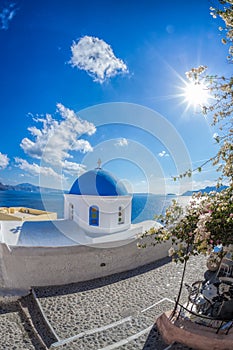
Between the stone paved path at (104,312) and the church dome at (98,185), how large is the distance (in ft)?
11.8

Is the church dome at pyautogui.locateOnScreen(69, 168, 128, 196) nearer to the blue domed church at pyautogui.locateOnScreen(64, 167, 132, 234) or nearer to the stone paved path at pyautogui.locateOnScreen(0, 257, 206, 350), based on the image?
the blue domed church at pyautogui.locateOnScreen(64, 167, 132, 234)

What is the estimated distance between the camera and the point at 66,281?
689 centimetres

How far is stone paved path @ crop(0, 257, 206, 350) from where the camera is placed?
14.1 feet

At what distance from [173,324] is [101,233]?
6156mm

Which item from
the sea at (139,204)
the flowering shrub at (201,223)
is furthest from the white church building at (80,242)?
the flowering shrub at (201,223)

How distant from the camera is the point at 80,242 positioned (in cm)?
905

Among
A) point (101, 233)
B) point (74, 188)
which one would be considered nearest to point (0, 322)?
point (101, 233)

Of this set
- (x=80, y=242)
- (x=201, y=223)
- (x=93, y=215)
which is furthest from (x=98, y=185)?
(x=201, y=223)

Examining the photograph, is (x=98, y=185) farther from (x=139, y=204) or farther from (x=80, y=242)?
(x=139, y=204)

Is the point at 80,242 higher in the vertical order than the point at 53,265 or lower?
higher

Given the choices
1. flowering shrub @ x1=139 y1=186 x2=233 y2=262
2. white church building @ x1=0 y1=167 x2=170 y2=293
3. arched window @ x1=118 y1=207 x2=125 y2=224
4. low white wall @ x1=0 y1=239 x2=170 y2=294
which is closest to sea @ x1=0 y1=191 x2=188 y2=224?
white church building @ x1=0 y1=167 x2=170 y2=293

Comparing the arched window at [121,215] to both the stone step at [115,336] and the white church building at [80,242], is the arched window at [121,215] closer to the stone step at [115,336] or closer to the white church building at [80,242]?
the white church building at [80,242]

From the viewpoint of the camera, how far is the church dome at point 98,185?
10.3 metres

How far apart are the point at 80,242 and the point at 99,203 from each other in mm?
1772
